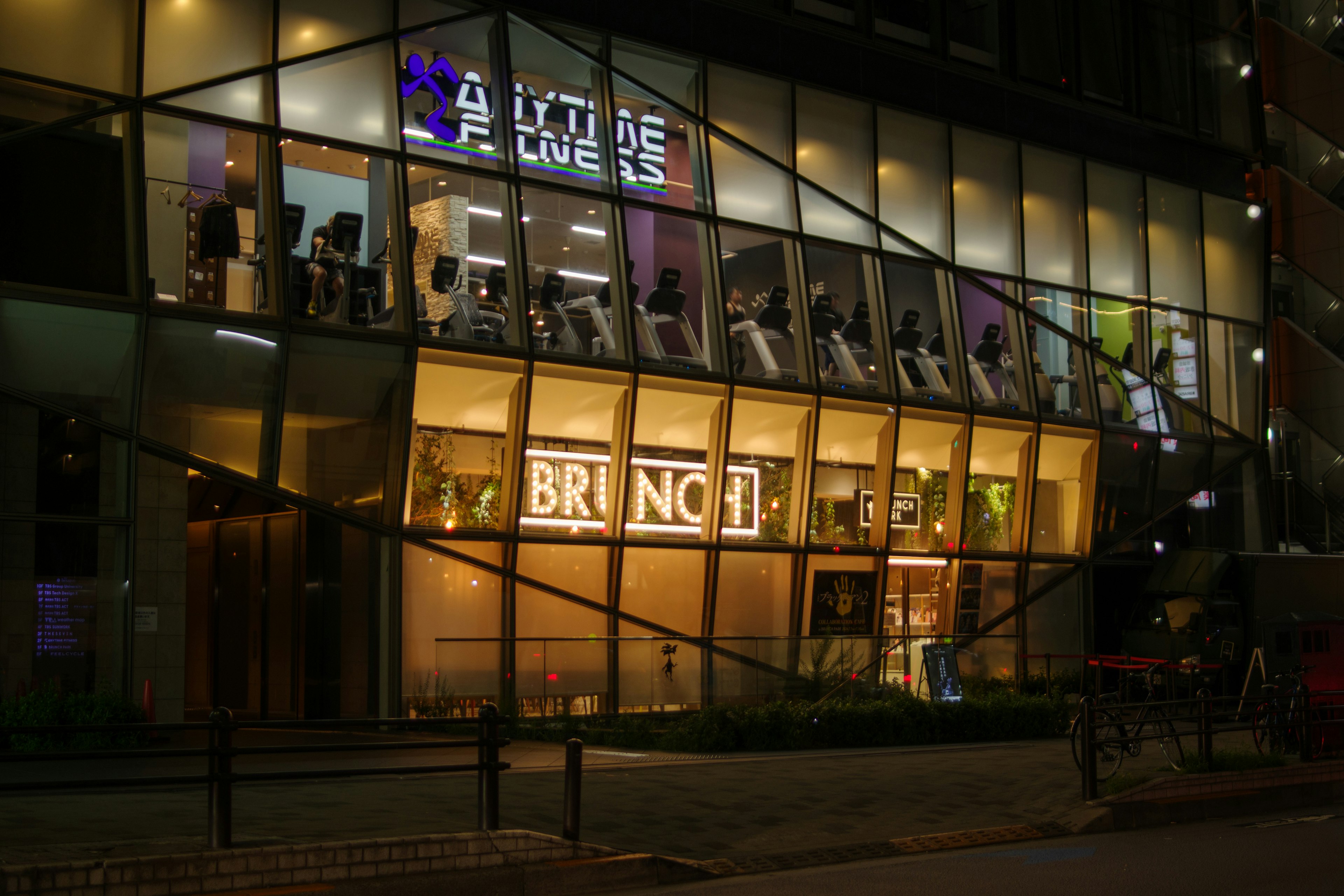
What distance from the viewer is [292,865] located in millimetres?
8312

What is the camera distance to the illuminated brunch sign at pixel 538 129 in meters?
20.0

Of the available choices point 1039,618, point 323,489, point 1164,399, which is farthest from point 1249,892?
point 1164,399

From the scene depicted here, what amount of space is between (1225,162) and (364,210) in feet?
72.5

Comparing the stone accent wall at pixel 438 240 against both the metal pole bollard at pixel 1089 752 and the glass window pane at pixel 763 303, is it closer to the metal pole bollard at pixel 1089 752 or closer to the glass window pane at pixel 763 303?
the glass window pane at pixel 763 303

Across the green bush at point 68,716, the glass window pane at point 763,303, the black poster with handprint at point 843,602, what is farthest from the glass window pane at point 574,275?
the green bush at point 68,716

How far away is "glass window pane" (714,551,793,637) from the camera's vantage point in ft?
72.5

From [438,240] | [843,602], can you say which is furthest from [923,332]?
[438,240]

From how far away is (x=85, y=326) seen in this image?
16.4 metres

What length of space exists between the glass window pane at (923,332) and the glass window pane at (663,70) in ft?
16.4

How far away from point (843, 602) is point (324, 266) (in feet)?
35.6

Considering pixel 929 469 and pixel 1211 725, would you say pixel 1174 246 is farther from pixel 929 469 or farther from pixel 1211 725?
pixel 1211 725

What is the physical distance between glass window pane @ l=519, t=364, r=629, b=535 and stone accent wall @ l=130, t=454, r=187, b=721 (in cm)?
513

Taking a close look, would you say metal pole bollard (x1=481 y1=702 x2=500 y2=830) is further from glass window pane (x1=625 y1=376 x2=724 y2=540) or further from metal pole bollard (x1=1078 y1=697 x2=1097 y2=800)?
glass window pane (x1=625 y1=376 x2=724 y2=540)

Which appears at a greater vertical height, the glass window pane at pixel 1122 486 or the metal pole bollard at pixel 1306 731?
the glass window pane at pixel 1122 486
